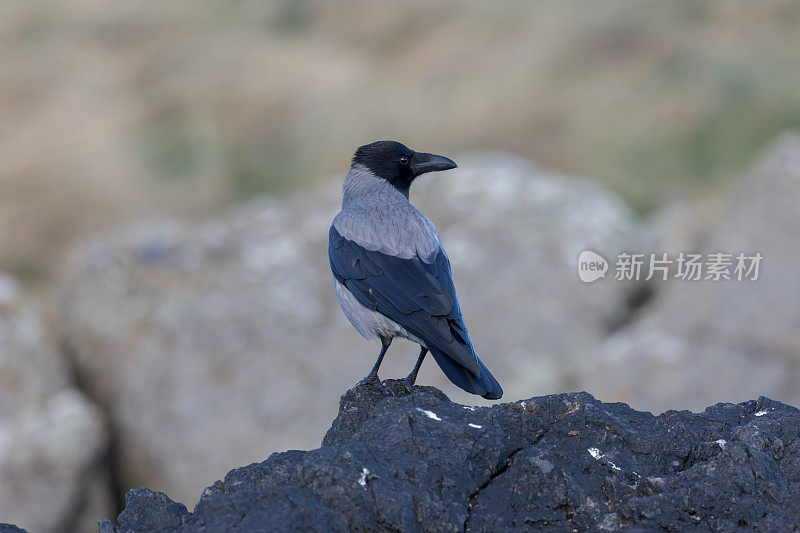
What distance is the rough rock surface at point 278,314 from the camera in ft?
28.3

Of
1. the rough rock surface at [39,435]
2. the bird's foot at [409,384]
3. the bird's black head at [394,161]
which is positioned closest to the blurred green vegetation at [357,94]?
the rough rock surface at [39,435]

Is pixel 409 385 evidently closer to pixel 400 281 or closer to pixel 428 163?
pixel 400 281

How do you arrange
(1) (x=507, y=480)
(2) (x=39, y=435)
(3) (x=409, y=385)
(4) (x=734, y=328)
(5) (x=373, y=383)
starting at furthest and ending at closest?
(2) (x=39, y=435)
(4) (x=734, y=328)
(3) (x=409, y=385)
(5) (x=373, y=383)
(1) (x=507, y=480)

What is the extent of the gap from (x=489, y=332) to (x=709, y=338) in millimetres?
1968

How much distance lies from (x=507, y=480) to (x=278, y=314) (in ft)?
19.7

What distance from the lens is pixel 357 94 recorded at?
16.4 meters

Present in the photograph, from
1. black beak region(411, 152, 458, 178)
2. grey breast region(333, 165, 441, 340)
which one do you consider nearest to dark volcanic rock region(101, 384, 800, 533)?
grey breast region(333, 165, 441, 340)

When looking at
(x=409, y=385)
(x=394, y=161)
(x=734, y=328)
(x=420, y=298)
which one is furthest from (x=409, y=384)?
(x=734, y=328)

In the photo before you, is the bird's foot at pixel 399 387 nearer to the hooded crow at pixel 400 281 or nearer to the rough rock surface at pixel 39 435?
the hooded crow at pixel 400 281

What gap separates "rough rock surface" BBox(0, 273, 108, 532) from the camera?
26.9ft

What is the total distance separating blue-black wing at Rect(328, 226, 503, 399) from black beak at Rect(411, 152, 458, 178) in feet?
2.66

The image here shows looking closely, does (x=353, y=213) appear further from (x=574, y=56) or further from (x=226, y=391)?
(x=574, y=56)

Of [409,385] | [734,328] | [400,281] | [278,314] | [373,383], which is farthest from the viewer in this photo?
[278,314]

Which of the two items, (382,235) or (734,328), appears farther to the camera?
(734,328)
